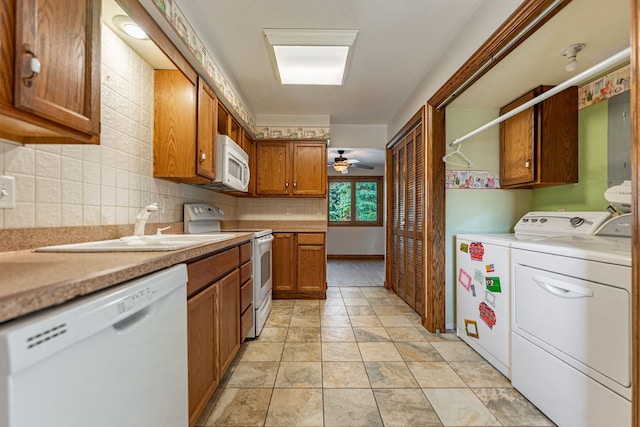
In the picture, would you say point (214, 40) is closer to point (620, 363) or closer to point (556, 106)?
point (556, 106)

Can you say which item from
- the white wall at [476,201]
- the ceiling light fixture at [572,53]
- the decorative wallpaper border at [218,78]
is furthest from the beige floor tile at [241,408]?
the ceiling light fixture at [572,53]

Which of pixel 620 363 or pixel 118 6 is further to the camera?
pixel 118 6

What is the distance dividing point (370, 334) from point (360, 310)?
0.63m

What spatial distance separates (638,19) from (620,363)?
1.21m

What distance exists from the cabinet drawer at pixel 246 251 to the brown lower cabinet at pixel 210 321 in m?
0.14

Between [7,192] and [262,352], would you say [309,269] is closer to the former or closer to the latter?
[262,352]

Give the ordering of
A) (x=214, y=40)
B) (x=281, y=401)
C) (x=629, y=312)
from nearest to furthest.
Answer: (x=629, y=312), (x=281, y=401), (x=214, y=40)

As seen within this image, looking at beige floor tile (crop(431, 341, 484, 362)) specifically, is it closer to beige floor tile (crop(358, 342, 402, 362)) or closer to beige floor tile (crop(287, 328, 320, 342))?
beige floor tile (crop(358, 342, 402, 362))

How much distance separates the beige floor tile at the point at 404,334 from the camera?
230 centimetres

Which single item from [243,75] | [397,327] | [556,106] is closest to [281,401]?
[397,327]

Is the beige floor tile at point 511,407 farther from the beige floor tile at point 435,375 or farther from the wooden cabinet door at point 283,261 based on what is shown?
the wooden cabinet door at point 283,261

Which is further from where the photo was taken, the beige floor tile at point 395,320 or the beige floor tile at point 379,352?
the beige floor tile at point 395,320

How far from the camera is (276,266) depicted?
11.2 feet

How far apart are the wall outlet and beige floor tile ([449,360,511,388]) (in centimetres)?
238
